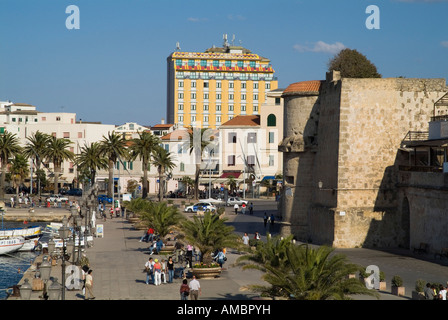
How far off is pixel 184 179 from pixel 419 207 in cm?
5852

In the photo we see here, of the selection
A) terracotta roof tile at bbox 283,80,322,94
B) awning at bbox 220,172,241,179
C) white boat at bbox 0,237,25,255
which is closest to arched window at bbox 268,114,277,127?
awning at bbox 220,172,241,179

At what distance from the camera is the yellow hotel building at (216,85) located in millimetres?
150125

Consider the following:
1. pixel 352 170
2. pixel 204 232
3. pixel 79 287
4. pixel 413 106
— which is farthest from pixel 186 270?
pixel 413 106

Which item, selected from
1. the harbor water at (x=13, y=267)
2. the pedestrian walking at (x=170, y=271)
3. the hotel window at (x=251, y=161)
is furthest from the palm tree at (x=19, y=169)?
the pedestrian walking at (x=170, y=271)

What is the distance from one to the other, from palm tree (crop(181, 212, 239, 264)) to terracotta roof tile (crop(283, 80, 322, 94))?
1407cm

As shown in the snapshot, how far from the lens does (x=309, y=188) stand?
158ft

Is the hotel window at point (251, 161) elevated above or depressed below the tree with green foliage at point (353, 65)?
below

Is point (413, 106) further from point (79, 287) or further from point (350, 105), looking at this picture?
point (79, 287)

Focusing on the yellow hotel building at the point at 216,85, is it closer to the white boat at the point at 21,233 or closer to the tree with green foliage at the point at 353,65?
the white boat at the point at 21,233

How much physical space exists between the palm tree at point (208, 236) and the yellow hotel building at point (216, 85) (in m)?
112

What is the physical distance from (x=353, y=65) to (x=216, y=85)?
98.8m

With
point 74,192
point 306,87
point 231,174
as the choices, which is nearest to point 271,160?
point 231,174

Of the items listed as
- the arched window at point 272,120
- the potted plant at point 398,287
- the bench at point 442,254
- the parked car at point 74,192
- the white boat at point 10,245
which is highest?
the arched window at point 272,120

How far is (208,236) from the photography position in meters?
35.4
